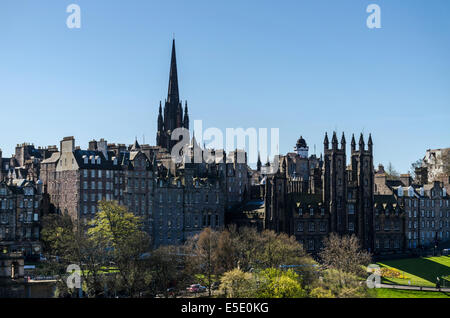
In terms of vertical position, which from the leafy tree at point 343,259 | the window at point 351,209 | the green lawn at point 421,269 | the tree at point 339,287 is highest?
the window at point 351,209

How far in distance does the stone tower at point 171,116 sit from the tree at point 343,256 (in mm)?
38438

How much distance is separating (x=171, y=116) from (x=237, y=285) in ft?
228

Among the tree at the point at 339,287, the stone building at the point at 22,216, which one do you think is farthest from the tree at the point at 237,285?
the stone building at the point at 22,216

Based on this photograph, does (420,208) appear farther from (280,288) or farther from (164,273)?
(280,288)

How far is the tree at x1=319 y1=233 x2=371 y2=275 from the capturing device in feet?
288

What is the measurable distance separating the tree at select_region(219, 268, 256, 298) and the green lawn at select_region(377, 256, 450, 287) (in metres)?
26.5

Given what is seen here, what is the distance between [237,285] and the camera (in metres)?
73.2

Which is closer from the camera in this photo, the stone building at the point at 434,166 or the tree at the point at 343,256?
the tree at the point at 343,256

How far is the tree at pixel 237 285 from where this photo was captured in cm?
7231

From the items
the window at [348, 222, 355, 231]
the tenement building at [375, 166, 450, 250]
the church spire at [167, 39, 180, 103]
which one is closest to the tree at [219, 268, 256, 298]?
the window at [348, 222, 355, 231]

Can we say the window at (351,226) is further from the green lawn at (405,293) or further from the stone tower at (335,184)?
the green lawn at (405,293)

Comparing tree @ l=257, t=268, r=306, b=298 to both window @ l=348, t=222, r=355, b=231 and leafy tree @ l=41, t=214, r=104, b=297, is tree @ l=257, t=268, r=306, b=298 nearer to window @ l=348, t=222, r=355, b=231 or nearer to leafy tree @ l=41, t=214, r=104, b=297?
leafy tree @ l=41, t=214, r=104, b=297

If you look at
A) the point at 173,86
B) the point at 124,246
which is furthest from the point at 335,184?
the point at 124,246
